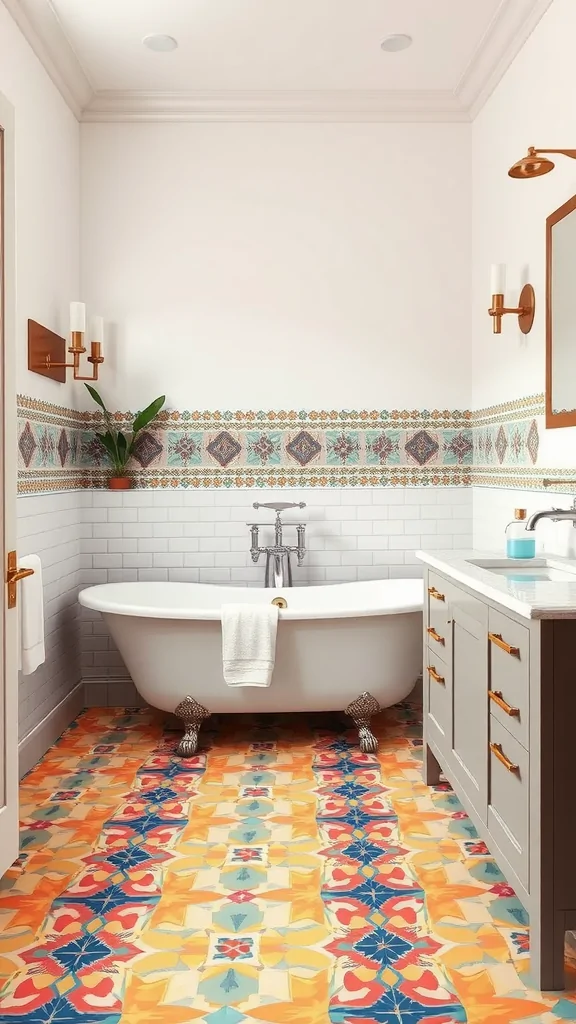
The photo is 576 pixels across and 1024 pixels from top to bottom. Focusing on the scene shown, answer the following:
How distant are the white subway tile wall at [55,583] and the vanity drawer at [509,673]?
2.09 meters

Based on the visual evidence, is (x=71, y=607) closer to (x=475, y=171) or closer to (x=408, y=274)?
(x=408, y=274)

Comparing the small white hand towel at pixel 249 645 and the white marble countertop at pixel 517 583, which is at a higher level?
the white marble countertop at pixel 517 583

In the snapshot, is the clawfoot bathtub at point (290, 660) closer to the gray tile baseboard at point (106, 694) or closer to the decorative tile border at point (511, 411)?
the gray tile baseboard at point (106, 694)

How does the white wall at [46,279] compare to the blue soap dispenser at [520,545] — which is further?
the white wall at [46,279]

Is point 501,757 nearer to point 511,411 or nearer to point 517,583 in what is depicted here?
point 517,583

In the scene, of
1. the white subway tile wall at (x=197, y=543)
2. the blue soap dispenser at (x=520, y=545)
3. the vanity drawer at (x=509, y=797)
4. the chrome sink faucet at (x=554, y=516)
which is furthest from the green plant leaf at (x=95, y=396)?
the vanity drawer at (x=509, y=797)

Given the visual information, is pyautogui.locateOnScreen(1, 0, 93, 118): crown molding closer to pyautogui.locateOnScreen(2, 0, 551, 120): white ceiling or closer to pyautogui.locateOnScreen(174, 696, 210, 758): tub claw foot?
pyautogui.locateOnScreen(2, 0, 551, 120): white ceiling

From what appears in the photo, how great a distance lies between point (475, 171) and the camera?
458cm

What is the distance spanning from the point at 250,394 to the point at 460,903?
2943 millimetres

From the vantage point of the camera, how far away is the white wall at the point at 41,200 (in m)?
3.56

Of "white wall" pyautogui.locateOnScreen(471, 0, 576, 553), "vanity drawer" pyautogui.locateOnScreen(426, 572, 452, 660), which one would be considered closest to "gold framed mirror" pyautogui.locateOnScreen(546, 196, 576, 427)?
"white wall" pyautogui.locateOnScreen(471, 0, 576, 553)

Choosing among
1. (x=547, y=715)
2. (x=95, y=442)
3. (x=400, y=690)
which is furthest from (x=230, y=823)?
(x=95, y=442)

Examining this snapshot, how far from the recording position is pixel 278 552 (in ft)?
14.7

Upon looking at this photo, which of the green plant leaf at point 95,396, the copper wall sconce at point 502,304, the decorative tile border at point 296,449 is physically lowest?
the decorative tile border at point 296,449
